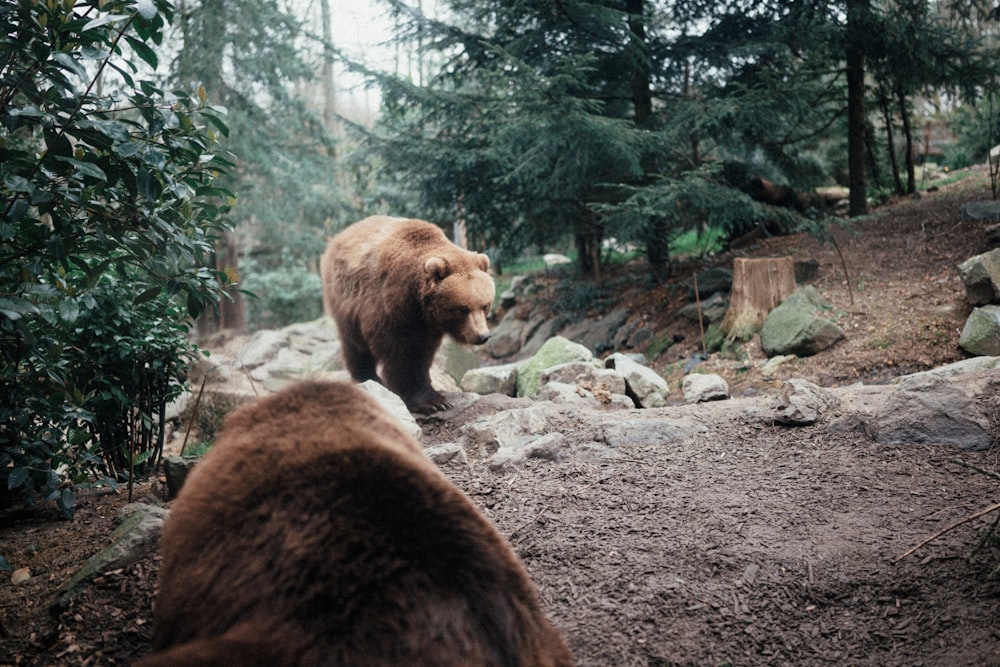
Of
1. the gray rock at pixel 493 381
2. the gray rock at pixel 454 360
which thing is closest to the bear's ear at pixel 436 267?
the gray rock at pixel 493 381

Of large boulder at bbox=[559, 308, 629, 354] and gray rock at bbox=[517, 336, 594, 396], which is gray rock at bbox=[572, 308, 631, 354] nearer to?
large boulder at bbox=[559, 308, 629, 354]

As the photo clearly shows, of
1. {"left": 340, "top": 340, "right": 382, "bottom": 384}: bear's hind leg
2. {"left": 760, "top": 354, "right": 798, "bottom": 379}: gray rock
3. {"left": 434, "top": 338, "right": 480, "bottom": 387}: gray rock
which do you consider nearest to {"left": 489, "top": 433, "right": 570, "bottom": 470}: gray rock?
{"left": 340, "top": 340, "right": 382, "bottom": 384}: bear's hind leg

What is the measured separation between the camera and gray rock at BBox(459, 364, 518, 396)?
25.7 feet

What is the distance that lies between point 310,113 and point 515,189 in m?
6.62

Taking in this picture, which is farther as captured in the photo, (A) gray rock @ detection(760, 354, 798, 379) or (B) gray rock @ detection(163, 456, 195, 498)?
(A) gray rock @ detection(760, 354, 798, 379)

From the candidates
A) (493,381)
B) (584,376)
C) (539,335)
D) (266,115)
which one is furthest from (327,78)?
(584,376)

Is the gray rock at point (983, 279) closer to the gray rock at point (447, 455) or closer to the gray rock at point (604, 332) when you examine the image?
the gray rock at point (604, 332)

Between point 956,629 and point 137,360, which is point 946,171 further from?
point 137,360

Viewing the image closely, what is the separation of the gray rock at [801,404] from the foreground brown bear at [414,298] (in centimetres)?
282

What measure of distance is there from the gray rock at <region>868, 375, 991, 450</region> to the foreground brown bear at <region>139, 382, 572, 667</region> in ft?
10.6

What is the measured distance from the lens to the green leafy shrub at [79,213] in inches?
104

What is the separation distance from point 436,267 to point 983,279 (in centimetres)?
548

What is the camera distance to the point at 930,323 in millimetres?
6805

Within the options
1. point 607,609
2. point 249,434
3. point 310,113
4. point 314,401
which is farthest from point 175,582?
point 310,113
